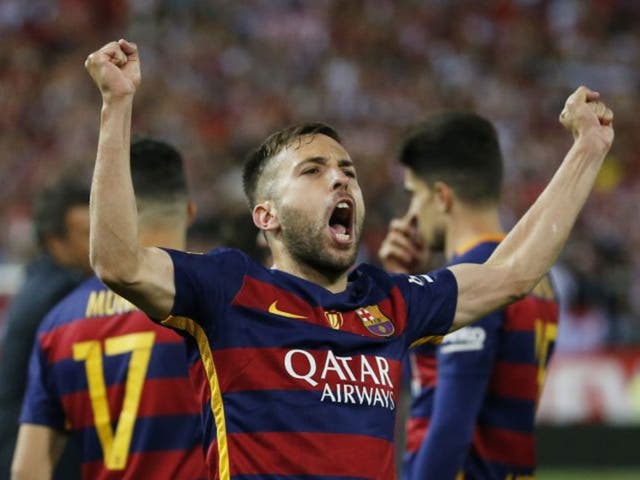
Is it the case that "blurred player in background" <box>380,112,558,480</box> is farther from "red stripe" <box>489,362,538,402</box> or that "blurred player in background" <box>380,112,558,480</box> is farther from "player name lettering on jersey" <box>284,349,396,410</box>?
"player name lettering on jersey" <box>284,349,396,410</box>

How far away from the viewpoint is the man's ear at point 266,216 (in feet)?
11.7

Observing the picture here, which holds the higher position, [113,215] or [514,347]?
[113,215]

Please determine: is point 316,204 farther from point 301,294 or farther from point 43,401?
point 43,401

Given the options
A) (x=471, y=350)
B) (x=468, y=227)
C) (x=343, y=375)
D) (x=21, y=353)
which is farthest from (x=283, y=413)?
(x=21, y=353)

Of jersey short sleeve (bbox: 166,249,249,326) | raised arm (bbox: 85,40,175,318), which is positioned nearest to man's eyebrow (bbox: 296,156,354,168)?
jersey short sleeve (bbox: 166,249,249,326)

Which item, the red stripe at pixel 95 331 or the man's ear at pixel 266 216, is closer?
the man's ear at pixel 266 216

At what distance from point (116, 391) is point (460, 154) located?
162 cm

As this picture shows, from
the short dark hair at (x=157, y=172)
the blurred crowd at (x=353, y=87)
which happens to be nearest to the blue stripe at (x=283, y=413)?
the short dark hair at (x=157, y=172)

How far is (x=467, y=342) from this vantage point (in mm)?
4250

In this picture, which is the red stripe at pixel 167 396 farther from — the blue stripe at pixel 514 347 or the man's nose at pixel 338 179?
the blue stripe at pixel 514 347

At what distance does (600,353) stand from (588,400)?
1.51ft

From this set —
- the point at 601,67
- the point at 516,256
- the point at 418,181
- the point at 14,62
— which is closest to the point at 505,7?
the point at 601,67

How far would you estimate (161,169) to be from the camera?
445 centimetres

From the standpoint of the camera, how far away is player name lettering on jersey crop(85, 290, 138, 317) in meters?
4.21
